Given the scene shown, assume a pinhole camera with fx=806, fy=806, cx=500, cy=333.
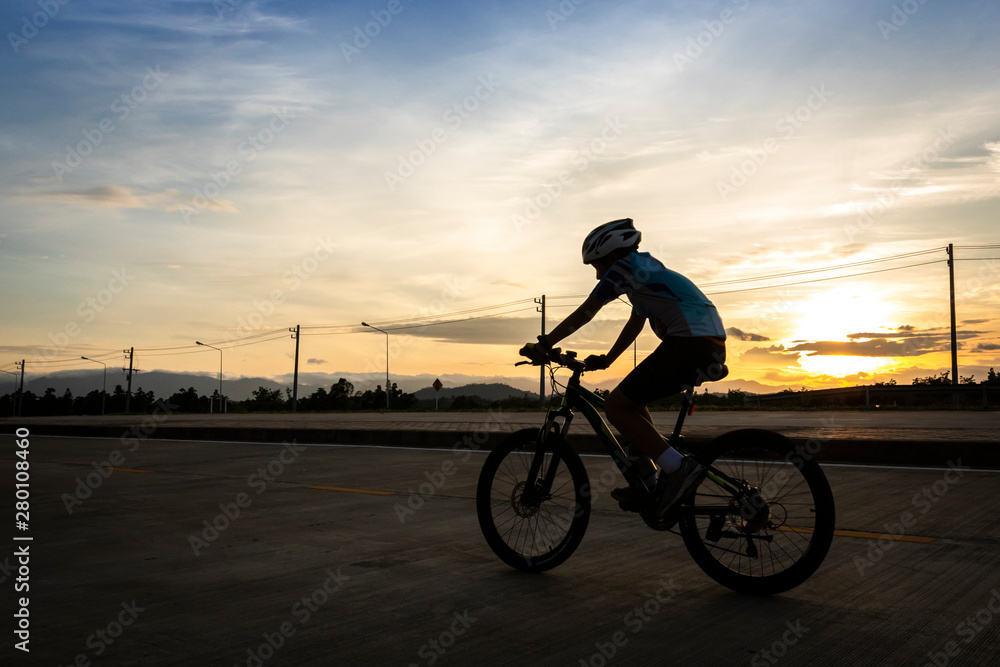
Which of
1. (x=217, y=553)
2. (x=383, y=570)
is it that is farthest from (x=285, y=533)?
(x=383, y=570)

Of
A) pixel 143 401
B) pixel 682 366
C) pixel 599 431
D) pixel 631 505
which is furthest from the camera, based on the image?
pixel 143 401

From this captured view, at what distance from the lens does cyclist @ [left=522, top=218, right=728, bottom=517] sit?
4.19 metres

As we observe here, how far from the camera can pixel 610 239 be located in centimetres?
445

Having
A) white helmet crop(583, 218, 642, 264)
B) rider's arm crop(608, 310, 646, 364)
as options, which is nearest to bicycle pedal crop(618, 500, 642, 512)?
rider's arm crop(608, 310, 646, 364)

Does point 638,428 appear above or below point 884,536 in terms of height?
above

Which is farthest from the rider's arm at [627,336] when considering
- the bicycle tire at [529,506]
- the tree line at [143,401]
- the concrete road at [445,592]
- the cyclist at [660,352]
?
the tree line at [143,401]

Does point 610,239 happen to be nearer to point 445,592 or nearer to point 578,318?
point 578,318

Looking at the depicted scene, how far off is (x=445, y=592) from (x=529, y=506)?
34.5 inches

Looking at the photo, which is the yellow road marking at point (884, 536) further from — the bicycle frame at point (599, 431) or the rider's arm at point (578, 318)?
the rider's arm at point (578, 318)

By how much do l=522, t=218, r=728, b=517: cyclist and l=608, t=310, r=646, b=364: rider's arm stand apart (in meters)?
0.16

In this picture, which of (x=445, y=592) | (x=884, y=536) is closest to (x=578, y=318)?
(x=445, y=592)

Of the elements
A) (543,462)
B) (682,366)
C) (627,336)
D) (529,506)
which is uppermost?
(627,336)

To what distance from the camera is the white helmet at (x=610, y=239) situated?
4430mm

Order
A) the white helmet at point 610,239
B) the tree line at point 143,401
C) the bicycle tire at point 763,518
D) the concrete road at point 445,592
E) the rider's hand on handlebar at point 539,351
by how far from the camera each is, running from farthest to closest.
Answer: the tree line at point 143,401
the rider's hand on handlebar at point 539,351
the white helmet at point 610,239
the bicycle tire at point 763,518
the concrete road at point 445,592
